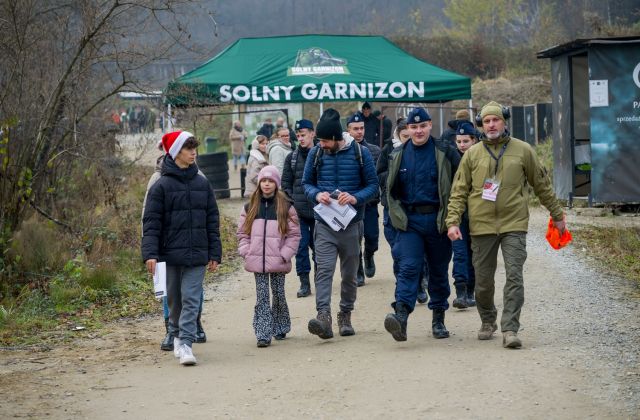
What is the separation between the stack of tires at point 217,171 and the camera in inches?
1002

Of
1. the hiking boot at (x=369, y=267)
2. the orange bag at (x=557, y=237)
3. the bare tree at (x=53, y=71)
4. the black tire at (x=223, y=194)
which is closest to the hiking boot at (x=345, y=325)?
the orange bag at (x=557, y=237)

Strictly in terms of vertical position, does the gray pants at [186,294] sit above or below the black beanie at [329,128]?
below

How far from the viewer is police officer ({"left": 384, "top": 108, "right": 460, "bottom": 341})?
9.04 m

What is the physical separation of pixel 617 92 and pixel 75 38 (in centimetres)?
854

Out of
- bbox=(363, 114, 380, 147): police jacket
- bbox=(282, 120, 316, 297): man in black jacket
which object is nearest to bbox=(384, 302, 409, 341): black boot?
bbox=(282, 120, 316, 297): man in black jacket

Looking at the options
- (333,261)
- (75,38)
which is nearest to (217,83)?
(75,38)

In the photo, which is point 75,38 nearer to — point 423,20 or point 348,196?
point 348,196

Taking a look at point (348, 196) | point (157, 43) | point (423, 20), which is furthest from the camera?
point (423, 20)

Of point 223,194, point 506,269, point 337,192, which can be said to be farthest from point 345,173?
point 223,194

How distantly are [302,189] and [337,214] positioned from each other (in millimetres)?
2202

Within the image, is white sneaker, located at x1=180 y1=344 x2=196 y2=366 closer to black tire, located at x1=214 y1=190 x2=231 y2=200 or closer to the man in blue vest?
the man in blue vest

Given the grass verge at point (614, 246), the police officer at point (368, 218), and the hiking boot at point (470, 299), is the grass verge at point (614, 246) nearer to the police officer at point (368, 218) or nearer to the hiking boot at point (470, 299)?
the hiking boot at point (470, 299)

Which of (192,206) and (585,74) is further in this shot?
(585,74)

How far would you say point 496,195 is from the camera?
8727 millimetres
